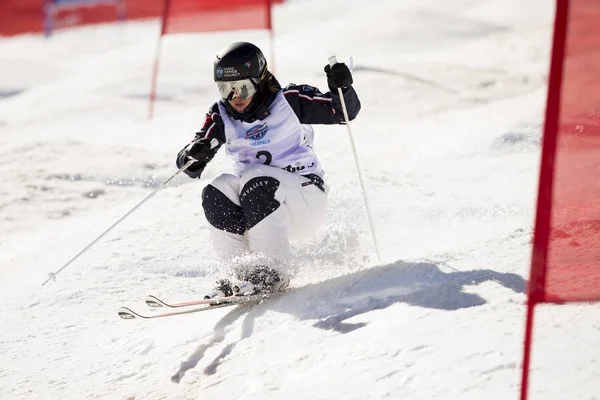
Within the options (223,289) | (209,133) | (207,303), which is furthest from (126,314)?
(209,133)

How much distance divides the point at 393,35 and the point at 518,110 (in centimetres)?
615

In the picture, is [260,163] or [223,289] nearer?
[223,289]

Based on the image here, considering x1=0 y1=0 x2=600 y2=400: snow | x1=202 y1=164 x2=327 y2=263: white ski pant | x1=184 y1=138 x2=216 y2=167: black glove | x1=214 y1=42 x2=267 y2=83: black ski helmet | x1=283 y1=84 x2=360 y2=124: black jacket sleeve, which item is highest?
x1=214 y1=42 x2=267 y2=83: black ski helmet

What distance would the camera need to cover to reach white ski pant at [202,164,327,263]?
409cm

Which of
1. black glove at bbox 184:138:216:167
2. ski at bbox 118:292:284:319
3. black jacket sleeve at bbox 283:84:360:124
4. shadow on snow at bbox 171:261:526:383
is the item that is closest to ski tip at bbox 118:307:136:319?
ski at bbox 118:292:284:319

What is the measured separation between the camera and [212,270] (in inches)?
191

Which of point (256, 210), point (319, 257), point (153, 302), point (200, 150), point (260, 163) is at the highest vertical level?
point (200, 150)

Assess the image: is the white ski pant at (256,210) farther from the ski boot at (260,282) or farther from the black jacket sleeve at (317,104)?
the black jacket sleeve at (317,104)

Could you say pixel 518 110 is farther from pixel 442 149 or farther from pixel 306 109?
pixel 306 109

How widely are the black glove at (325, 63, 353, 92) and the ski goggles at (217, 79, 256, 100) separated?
0.39 m

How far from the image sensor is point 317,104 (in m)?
4.42

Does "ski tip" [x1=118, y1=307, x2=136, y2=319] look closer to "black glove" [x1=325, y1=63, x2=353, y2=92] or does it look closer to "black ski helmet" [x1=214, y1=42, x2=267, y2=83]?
"black ski helmet" [x1=214, y1=42, x2=267, y2=83]

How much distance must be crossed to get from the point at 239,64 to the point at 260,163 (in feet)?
1.75

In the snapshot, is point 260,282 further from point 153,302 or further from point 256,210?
point 153,302
